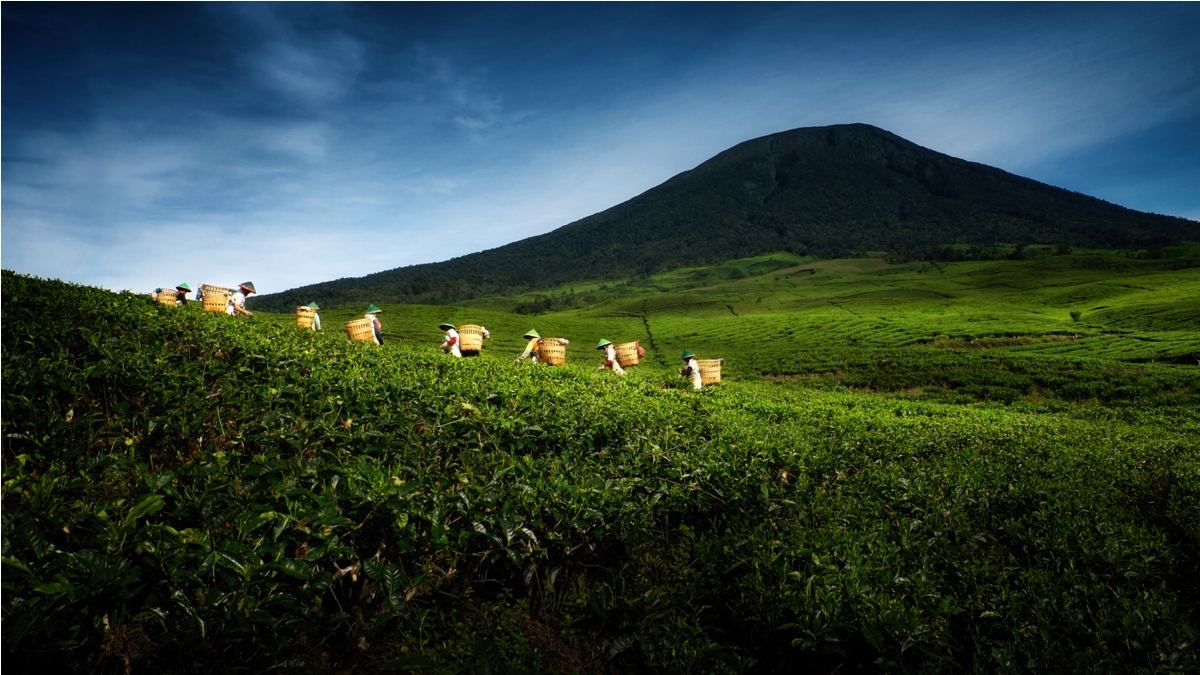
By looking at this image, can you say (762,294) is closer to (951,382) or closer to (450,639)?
(951,382)

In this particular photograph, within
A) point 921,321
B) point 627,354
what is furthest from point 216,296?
point 921,321

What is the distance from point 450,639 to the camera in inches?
121

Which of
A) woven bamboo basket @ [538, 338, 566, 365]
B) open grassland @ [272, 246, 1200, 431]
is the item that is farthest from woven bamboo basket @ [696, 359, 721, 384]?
open grassland @ [272, 246, 1200, 431]

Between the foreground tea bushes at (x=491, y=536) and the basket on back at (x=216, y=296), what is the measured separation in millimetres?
10431

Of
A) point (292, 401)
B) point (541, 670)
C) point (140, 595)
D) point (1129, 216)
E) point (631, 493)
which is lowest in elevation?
point (541, 670)

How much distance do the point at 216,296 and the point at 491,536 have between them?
16.4 m

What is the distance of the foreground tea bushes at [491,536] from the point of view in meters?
2.56

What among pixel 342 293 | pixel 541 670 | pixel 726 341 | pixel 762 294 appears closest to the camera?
pixel 541 670

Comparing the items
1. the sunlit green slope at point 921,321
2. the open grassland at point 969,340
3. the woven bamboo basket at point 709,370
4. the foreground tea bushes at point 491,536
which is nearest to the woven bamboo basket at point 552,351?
the open grassland at point 969,340

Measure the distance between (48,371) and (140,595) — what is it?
109 inches

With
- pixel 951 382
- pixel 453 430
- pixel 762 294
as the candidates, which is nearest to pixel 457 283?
pixel 762 294

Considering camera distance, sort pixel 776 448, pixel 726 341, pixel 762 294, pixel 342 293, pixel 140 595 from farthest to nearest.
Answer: pixel 342 293, pixel 762 294, pixel 726 341, pixel 776 448, pixel 140 595

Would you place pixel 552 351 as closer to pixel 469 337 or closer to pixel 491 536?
pixel 469 337

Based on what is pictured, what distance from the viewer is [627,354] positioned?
52.4 ft
